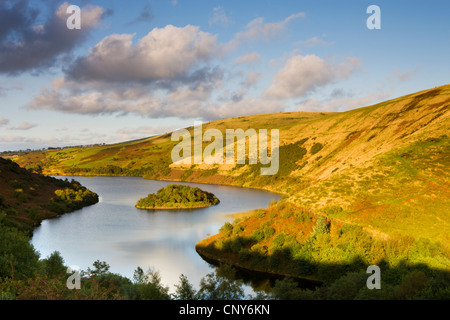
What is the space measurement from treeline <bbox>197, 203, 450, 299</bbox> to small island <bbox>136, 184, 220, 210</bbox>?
1680 inches

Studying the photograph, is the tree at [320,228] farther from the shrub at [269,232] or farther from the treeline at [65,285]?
the treeline at [65,285]

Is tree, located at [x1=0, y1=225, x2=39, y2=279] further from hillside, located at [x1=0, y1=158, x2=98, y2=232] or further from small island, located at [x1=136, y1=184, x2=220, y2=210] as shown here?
small island, located at [x1=136, y1=184, x2=220, y2=210]

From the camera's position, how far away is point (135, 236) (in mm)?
65812

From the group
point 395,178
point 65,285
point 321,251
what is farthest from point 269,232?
point 65,285

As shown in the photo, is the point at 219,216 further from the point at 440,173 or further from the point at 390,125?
the point at 390,125

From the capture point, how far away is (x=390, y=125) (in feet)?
374

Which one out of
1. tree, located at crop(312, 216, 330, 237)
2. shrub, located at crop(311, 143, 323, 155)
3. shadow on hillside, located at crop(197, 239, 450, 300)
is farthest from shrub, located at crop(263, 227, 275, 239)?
shrub, located at crop(311, 143, 323, 155)

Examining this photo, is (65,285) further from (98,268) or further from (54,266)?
(54,266)

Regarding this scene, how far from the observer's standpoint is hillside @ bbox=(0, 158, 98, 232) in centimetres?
7494

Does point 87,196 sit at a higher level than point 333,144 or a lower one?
lower

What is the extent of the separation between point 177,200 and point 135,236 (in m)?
36.4

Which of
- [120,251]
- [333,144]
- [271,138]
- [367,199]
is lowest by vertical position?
[120,251]
